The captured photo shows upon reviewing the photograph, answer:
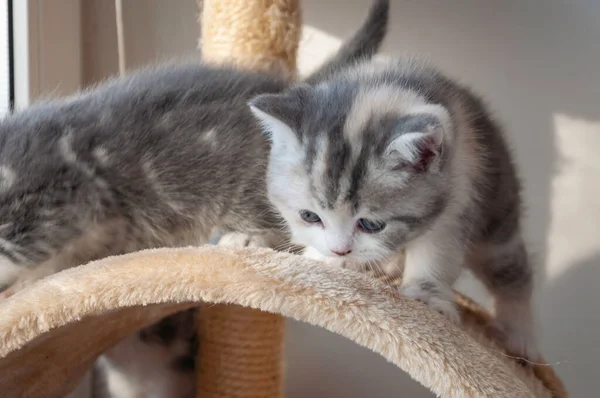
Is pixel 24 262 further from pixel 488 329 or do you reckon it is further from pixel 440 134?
pixel 488 329

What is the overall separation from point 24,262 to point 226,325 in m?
0.36

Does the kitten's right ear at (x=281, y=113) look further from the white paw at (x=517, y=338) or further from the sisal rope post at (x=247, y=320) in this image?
the white paw at (x=517, y=338)

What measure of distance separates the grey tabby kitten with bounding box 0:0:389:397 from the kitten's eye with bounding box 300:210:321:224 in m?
0.15

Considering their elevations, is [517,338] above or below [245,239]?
below

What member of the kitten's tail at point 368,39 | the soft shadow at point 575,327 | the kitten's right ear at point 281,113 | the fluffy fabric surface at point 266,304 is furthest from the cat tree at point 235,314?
the soft shadow at point 575,327

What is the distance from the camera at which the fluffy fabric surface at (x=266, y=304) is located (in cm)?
66

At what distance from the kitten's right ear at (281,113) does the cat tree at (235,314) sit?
0.25 m

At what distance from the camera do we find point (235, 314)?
1118 millimetres

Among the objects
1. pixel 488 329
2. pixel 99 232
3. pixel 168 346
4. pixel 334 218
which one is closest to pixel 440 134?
pixel 334 218

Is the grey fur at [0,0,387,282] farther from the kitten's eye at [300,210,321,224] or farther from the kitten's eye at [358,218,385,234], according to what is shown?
the kitten's eye at [358,218,385,234]

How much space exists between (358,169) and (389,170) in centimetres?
5

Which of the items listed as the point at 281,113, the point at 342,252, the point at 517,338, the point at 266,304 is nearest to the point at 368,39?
the point at 281,113

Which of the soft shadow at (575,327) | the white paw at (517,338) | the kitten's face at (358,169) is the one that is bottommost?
the soft shadow at (575,327)

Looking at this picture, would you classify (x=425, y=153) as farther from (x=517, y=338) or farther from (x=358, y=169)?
(x=517, y=338)
